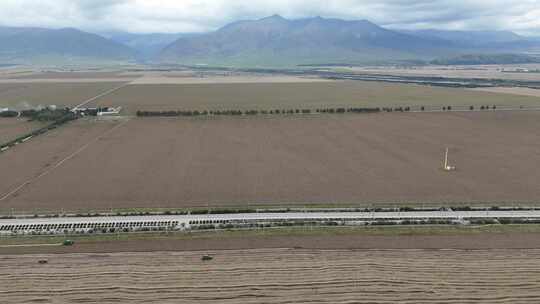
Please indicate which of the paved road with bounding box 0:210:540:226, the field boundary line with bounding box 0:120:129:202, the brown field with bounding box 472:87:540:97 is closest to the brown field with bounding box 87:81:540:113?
the brown field with bounding box 472:87:540:97

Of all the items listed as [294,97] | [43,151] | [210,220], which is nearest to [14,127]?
[43,151]

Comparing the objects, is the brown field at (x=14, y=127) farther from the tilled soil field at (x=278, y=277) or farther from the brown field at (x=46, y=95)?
the tilled soil field at (x=278, y=277)

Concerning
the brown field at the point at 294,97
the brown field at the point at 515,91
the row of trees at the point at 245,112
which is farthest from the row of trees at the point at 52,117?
the brown field at the point at 515,91

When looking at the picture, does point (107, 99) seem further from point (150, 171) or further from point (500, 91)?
point (500, 91)

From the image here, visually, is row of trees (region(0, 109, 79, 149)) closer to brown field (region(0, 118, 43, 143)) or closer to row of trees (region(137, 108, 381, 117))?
brown field (region(0, 118, 43, 143))

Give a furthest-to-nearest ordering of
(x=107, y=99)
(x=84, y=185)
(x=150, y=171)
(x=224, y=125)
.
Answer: (x=107, y=99)
(x=224, y=125)
(x=150, y=171)
(x=84, y=185)

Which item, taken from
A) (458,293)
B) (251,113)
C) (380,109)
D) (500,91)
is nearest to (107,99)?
(251,113)
